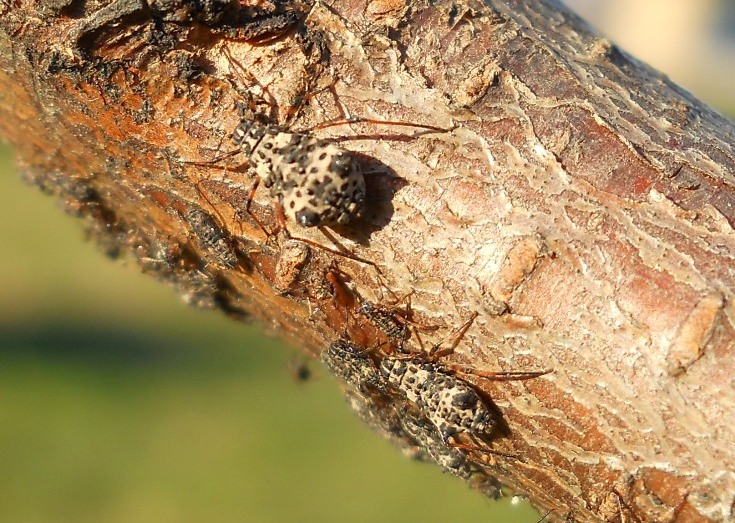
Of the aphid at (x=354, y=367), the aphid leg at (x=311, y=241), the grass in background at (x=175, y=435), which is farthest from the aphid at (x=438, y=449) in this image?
the grass in background at (x=175, y=435)

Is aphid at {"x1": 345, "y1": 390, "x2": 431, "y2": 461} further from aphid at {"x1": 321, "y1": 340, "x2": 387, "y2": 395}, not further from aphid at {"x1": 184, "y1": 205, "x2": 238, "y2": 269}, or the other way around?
aphid at {"x1": 184, "y1": 205, "x2": 238, "y2": 269}

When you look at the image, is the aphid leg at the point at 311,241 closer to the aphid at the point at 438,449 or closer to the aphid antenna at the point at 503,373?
the aphid antenna at the point at 503,373

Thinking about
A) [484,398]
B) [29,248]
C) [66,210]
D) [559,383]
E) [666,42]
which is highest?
[666,42]

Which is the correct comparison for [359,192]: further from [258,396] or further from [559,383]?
[258,396]

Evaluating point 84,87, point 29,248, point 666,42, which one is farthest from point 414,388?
point 666,42

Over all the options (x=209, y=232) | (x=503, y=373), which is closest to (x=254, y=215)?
(x=209, y=232)

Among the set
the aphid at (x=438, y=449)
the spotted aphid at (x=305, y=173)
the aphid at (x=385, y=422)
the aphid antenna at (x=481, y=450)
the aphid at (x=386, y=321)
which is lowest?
the aphid at (x=385, y=422)
